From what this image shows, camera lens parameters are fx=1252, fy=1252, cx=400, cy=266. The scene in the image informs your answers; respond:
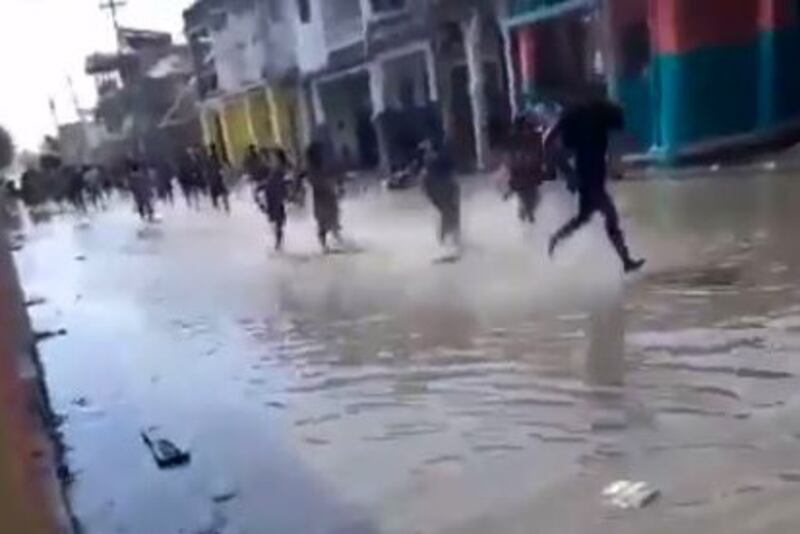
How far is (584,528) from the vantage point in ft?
8.45

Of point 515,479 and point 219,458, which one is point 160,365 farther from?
point 515,479

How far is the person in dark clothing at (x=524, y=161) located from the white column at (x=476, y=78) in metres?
0.09

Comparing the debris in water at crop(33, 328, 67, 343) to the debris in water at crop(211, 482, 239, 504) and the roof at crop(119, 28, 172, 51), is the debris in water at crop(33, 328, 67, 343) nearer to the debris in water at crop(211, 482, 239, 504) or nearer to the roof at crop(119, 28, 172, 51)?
the roof at crop(119, 28, 172, 51)

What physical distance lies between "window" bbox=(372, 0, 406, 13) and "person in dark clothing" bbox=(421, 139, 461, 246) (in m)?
0.43

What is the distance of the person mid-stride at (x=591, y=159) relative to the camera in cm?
412

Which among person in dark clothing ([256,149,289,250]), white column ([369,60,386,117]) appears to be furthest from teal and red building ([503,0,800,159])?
person in dark clothing ([256,149,289,250])

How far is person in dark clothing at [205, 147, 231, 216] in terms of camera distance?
3824 millimetres

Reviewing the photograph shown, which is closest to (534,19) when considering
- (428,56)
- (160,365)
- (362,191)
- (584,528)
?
(428,56)

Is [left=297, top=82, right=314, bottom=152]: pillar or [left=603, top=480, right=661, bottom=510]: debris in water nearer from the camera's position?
[left=603, top=480, right=661, bottom=510]: debris in water

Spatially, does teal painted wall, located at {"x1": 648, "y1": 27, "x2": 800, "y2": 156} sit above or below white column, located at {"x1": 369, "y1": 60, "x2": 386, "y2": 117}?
below

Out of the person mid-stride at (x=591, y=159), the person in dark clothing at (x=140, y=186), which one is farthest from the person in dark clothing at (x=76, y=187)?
the person mid-stride at (x=591, y=159)

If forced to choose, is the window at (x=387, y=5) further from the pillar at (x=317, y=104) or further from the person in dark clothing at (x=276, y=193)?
the person in dark clothing at (x=276, y=193)

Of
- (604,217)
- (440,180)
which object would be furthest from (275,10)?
(604,217)

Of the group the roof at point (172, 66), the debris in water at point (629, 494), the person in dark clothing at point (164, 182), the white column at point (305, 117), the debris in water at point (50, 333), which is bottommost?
the debris in water at point (50, 333)
